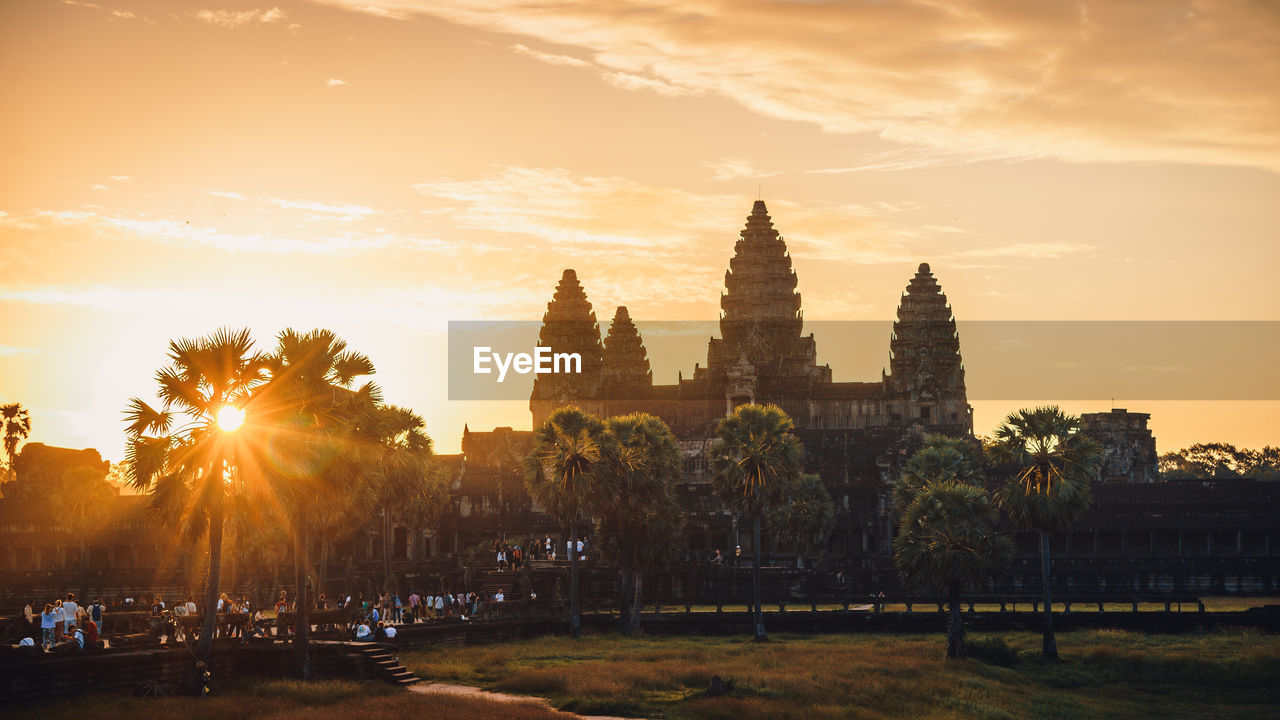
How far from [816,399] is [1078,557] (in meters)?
37.7

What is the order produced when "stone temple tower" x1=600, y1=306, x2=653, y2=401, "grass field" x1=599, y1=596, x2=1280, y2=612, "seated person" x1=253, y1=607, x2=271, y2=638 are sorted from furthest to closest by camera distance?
1. "stone temple tower" x1=600, y1=306, x2=653, y2=401
2. "grass field" x1=599, y1=596, x2=1280, y2=612
3. "seated person" x1=253, y1=607, x2=271, y2=638

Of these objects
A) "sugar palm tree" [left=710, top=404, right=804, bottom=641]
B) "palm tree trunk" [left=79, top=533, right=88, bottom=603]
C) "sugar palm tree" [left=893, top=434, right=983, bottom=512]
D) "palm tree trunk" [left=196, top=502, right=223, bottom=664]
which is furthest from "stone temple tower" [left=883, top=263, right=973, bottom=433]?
"palm tree trunk" [left=196, top=502, right=223, bottom=664]

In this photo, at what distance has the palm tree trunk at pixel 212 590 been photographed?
128 feet

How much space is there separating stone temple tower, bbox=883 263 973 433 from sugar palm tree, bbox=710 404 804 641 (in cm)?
5354

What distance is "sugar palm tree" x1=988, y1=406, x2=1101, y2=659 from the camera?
182 feet

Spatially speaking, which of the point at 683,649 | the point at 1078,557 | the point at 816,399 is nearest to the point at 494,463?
the point at 816,399

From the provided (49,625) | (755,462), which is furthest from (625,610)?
(49,625)

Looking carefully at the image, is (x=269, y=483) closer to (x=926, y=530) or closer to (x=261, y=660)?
(x=261, y=660)

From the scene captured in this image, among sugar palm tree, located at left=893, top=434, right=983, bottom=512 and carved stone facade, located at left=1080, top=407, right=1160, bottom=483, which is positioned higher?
carved stone facade, located at left=1080, top=407, right=1160, bottom=483

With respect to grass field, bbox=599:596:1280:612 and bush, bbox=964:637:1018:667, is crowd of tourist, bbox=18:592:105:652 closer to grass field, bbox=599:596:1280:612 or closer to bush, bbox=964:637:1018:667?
bush, bbox=964:637:1018:667

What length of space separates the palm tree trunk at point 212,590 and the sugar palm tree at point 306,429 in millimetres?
1793

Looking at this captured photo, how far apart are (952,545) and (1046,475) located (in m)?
5.15

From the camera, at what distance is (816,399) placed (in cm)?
12006

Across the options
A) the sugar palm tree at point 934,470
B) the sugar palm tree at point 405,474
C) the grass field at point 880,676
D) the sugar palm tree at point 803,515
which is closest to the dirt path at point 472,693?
the grass field at point 880,676
